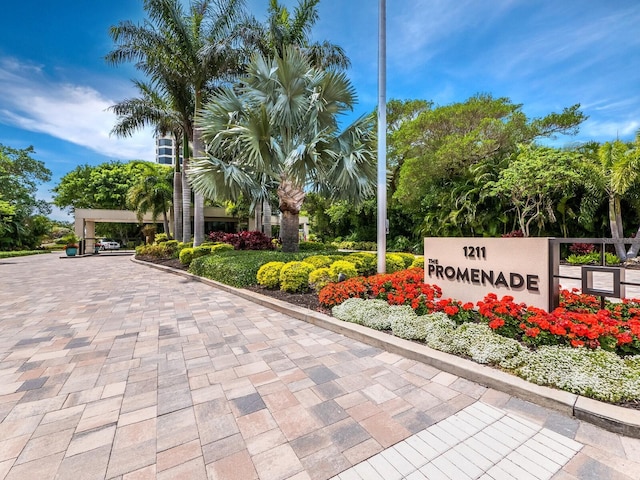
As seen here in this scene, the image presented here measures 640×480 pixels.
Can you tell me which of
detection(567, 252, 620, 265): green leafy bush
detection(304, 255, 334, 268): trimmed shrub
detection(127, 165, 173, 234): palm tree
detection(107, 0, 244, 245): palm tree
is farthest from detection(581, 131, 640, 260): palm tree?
detection(127, 165, 173, 234): palm tree

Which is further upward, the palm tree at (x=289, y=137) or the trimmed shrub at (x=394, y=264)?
the palm tree at (x=289, y=137)

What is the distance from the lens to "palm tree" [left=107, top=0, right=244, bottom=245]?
34.7ft

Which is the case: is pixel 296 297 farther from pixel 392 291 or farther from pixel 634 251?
pixel 634 251

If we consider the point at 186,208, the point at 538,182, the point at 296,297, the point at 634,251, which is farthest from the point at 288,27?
the point at 634,251

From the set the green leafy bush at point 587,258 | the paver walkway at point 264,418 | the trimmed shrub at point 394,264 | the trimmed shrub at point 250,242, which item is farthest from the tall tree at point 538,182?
the paver walkway at point 264,418

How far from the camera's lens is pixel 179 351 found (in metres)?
3.55

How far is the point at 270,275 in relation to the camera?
6379 mm

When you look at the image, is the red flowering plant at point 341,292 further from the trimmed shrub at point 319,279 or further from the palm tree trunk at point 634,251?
the palm tree trunk at point 634,251

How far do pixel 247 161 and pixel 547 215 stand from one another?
42.6 feet

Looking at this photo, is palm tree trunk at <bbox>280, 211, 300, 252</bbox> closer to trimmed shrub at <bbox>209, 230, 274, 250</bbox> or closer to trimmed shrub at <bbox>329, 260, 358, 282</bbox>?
trimmed shrub at <bbox>209, 230, 274, 250</bbox>

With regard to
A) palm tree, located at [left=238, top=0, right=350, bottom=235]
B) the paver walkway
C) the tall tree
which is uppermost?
palm tree, located at [left=238, top=0, right=350, bottom=235]

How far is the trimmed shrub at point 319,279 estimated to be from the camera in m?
5.75

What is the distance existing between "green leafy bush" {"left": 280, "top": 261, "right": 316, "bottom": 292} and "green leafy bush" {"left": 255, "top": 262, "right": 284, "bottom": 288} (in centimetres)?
20

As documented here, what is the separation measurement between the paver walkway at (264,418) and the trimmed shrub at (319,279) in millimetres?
1817
